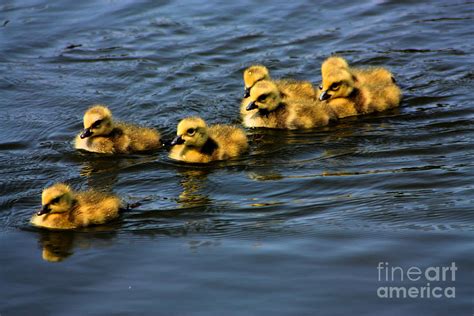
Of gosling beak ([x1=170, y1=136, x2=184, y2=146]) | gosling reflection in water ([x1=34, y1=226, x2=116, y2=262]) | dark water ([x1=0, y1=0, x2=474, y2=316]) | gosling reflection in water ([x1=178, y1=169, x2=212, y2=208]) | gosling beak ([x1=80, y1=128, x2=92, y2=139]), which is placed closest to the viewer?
dark water ([x1=0, y1=0, x2=474, y2=316])

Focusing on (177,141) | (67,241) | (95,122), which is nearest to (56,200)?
(67,241)

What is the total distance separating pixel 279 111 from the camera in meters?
8.96

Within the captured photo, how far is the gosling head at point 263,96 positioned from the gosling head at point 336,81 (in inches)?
19.1

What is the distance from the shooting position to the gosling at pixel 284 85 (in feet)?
30.3

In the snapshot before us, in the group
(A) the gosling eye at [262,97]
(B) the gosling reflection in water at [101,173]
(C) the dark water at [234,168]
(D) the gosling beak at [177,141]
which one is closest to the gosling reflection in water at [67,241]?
(C) the dark water at [234,168]

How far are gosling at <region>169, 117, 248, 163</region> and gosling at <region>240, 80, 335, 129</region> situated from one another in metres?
0.58

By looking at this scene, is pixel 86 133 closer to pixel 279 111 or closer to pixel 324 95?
pixel 279 111

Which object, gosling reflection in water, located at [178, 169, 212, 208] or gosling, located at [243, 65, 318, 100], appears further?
gosling, located at [243, 65, 318, 100]

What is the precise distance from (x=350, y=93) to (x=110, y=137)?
2.40 m

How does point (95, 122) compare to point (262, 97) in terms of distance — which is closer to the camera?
point (95, 122)

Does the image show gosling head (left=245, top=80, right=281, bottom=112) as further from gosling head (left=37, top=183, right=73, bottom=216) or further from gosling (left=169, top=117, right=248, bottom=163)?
gosling head (left=37, top=183, right=73, bottom=216)

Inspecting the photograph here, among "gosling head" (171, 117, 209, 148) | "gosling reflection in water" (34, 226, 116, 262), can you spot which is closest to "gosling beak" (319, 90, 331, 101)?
"gosling head" (171, 117, 209, 148)

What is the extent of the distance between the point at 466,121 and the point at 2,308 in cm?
475

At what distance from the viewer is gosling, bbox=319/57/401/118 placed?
9.06 m
